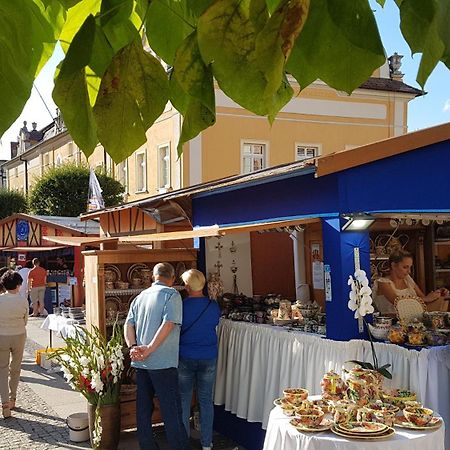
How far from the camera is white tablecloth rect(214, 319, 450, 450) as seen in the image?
446 cm

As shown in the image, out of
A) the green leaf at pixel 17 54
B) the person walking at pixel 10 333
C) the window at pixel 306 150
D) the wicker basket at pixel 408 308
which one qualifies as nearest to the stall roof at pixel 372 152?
the wicker basket at pixel 408 308

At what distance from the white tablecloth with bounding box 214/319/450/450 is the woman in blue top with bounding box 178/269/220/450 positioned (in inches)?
15.8

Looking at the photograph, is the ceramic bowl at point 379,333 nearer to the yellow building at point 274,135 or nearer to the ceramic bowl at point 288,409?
the ceramic bowl at point 288,409

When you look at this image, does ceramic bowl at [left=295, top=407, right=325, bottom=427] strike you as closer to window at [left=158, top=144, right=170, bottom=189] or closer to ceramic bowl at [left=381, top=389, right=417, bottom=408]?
ceramic bowl at [left=381, top=389, right=417, bottom=408]

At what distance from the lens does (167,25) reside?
99 centimetres

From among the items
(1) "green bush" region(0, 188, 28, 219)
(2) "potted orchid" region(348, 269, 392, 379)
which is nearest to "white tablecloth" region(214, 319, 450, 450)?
(2) "potted orchid" region(348, 269, 392, 379)

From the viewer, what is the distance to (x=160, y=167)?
61.2 feet

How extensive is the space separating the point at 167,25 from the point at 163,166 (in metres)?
17.8

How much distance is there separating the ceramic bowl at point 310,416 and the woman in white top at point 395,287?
1962 millimetres

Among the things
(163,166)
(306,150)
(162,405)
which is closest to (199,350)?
(162,405)

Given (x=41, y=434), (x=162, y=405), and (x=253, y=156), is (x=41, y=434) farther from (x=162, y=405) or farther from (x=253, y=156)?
(x=253, y=156)

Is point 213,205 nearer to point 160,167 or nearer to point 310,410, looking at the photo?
point 310,410

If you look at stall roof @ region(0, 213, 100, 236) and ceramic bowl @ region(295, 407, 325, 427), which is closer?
ceramic bowl @ region(295, 407, 325, 427)

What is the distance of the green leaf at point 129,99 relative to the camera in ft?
2.71
